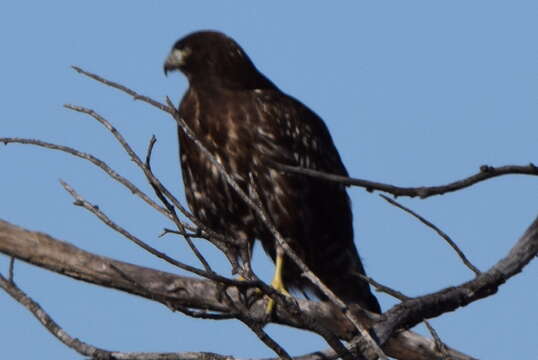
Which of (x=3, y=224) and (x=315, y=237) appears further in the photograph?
(x=315, y=237)

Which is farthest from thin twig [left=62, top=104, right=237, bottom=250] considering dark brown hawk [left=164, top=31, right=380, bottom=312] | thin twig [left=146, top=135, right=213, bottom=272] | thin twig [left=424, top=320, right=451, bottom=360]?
dark brown hawk [left=164, top=31, right=380, bottom=312]

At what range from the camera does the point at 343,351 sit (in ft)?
14.5

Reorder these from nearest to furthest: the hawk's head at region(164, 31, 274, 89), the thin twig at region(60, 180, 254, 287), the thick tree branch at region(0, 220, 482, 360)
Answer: the thin twig at region(60, 180, 254, 287)
the thick tree branch at region(0, 220, 482, 360)
the hawk's head at region(164, 31, 274, 89)

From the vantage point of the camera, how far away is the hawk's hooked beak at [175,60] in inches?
284

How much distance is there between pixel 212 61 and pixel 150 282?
1.99m

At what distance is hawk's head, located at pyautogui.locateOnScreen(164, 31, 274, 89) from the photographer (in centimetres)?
→ 714

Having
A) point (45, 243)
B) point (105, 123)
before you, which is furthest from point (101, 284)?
point (105, 123)

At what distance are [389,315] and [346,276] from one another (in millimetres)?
2610

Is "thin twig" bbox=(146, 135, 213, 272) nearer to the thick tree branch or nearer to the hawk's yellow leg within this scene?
the thick tree branch

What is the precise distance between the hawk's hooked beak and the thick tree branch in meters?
1.83

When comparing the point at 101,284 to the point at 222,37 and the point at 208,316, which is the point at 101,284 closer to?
the point at 208,316

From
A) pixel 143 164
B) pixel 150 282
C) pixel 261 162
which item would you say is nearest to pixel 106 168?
pixel 143 164

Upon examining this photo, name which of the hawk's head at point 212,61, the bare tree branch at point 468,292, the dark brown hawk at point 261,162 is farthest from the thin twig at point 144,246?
the hawk's head at point 212,61

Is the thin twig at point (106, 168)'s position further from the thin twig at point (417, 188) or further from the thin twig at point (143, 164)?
the thin twig at point (417, 188)
